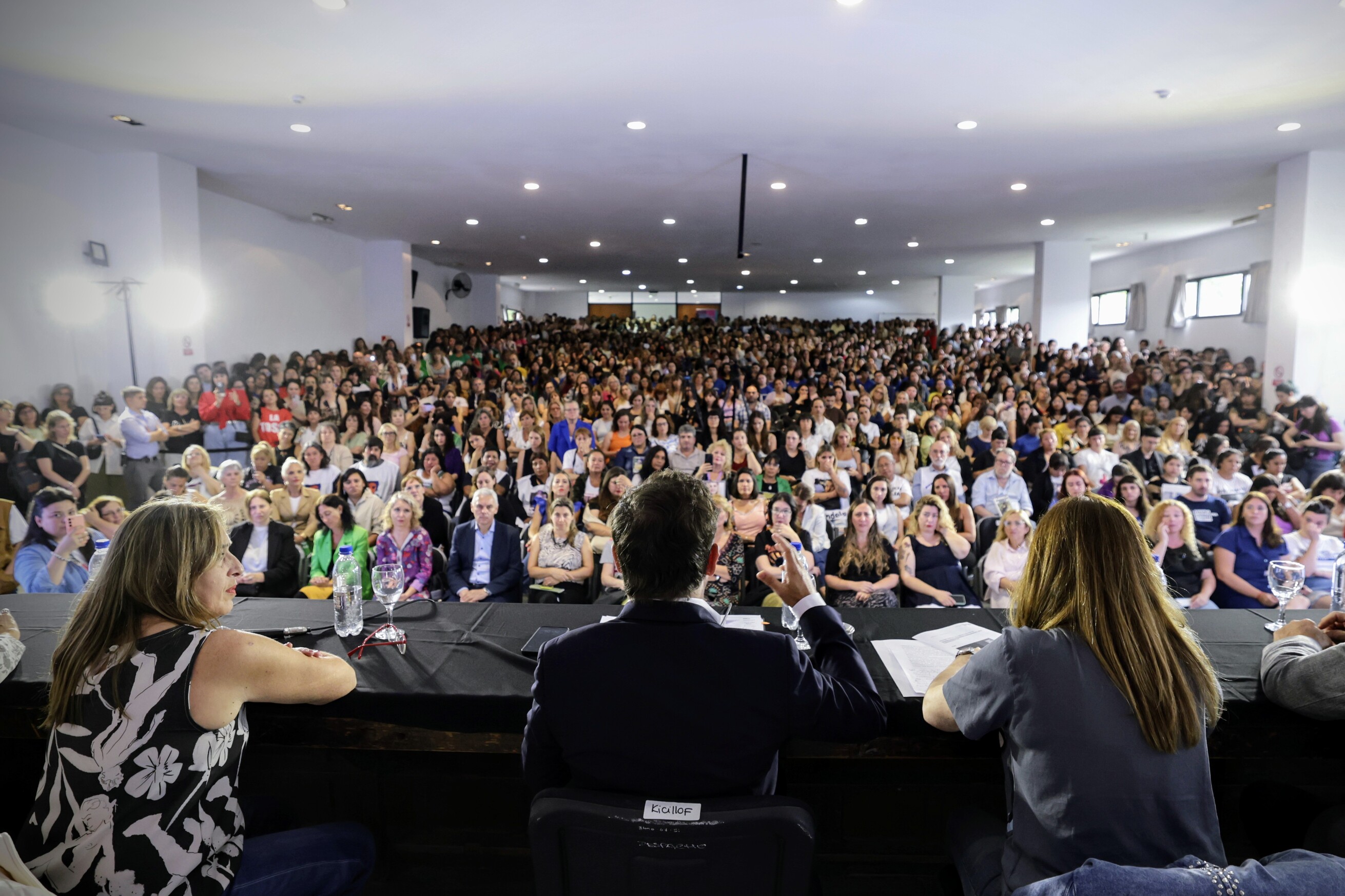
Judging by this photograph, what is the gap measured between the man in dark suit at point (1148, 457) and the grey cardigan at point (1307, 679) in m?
5.02

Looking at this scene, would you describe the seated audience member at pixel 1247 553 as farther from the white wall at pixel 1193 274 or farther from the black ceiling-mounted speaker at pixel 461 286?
the black ceiling-mounted speaker at pixel 461 286

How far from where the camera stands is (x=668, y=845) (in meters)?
1.04

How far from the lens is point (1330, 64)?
4.56 meters

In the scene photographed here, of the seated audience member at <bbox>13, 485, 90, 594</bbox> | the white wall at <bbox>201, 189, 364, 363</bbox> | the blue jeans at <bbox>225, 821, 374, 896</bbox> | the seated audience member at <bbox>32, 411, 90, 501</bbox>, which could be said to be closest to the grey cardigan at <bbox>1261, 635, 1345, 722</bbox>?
the blue jeans at <bbox>225, 821, 374, 896</bbox>

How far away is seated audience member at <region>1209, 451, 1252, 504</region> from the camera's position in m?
5.32

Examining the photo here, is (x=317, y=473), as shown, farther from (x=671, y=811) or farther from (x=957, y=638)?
(x=671, y=811)

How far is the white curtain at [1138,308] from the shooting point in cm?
1408

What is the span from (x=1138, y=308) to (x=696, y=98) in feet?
41.9

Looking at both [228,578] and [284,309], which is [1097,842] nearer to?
[228,578]

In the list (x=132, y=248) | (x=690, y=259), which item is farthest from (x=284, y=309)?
(x=690, y=259)

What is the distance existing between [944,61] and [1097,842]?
445 centimetres

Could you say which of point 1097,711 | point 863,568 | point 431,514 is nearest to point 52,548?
point 431,514

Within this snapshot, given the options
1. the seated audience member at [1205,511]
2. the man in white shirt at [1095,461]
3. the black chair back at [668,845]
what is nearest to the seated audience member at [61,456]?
the black chair back at [668,845]

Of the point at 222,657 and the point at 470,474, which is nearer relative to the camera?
the point at 222,657
